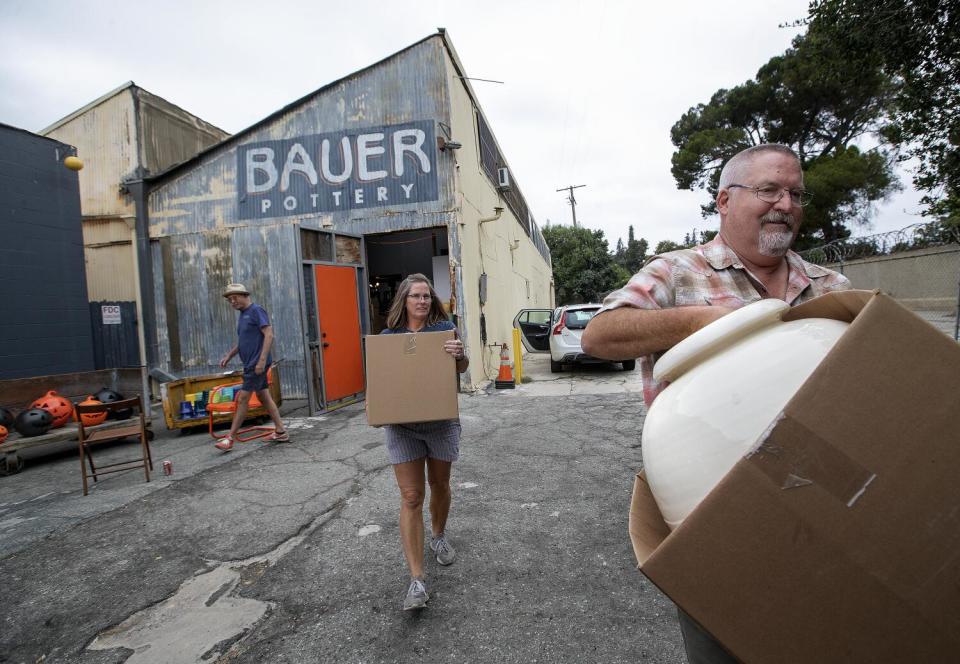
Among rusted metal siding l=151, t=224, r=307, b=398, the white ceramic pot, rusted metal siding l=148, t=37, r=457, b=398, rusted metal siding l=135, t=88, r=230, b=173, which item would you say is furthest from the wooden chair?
rusted metal siding l=135, t=88, r=230, b=173

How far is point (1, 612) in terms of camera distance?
2.67 metres

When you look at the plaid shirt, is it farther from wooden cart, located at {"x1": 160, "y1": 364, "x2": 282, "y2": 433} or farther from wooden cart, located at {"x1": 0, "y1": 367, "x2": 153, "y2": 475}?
wooden cart, located at {"x1": 160, "y1": 364, "x2": 282, "y2": 433}

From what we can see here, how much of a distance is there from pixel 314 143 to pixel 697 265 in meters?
8.76

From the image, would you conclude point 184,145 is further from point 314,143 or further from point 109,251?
point 314,143

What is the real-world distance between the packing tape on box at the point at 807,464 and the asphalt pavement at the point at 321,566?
72.5 inches

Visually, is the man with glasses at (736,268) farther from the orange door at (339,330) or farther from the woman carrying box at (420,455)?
the orange door at (339,330)

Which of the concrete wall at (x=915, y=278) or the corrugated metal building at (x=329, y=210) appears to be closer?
the corrugated metal building at (x=329, y=210)

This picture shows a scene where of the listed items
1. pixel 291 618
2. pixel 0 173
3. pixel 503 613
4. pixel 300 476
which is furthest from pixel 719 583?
pixel 0 173

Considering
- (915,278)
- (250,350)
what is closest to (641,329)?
(250,350)

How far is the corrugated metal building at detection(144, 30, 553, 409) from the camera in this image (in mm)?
8312

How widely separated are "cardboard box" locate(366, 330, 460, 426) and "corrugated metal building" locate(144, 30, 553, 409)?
17.1ft

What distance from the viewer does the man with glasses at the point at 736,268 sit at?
1308mm

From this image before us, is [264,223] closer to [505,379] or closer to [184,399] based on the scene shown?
[184,399]

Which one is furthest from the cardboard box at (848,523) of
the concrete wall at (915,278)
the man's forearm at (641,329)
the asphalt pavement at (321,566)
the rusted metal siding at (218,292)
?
the concrete wall at (915,278)
